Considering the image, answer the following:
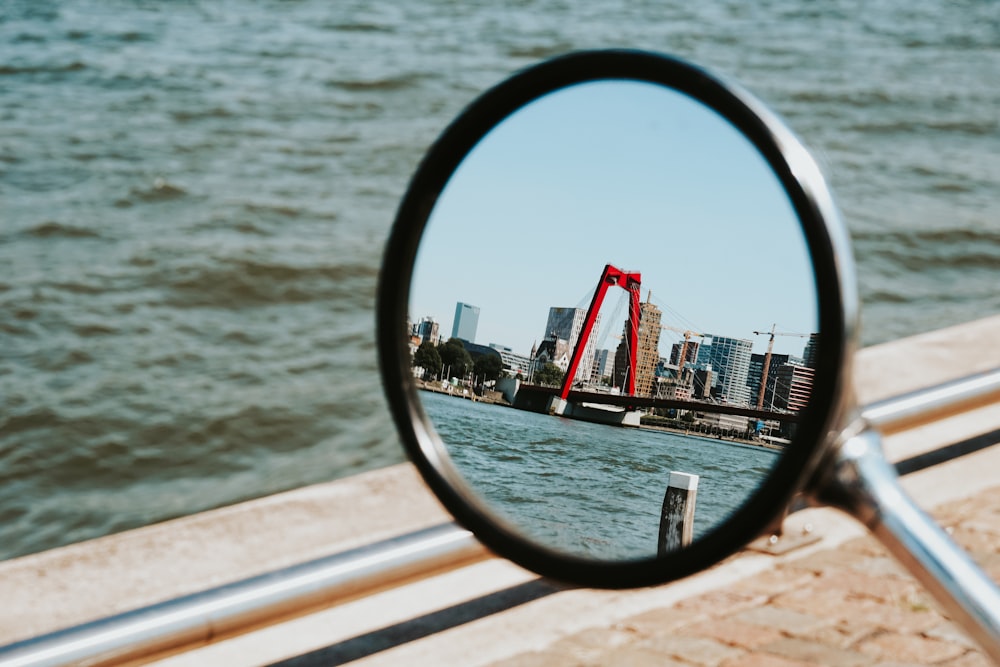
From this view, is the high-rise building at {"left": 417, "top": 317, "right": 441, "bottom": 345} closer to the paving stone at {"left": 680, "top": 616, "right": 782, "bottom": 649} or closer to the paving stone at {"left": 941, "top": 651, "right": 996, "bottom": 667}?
the paving stone at {"left": 680, "top": 616, "right": 782, "bottom": 649}

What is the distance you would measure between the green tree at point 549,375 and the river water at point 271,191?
514 centimetres

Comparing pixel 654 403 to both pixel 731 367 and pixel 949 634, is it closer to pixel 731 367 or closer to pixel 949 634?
pixel 731 367

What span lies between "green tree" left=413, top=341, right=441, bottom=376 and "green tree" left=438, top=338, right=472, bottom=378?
0.5 inches

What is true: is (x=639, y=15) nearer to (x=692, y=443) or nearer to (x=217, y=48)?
(x=217, y=48)

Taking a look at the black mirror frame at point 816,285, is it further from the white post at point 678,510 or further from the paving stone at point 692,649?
the paving stone at point 692,649

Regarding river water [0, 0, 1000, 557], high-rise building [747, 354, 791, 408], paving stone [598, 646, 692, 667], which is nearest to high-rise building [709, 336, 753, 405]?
high-rise building [747, 354, 791, 408]

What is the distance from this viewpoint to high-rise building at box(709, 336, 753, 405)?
1.13 m

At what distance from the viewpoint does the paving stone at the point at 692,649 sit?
2430 millimetres

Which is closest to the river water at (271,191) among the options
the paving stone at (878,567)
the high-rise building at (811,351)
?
the paving stone at (878,567)

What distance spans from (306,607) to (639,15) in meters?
12.7

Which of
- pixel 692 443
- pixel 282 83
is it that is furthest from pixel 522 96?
pixel 282 83

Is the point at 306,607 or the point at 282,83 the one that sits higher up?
the point at 282,83

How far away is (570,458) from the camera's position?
55.4 inches

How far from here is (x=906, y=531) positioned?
72cm
